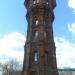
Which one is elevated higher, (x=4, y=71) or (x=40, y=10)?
(x=40, y=10)

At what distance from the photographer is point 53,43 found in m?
34.6

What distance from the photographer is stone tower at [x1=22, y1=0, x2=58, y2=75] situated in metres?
32.2

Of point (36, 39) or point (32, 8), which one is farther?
point (32, 8)

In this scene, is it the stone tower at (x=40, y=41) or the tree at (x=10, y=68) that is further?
the tree at (x=10, y=68)

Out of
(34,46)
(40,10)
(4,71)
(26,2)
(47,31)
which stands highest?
(26,2)

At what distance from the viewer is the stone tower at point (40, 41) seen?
106ft

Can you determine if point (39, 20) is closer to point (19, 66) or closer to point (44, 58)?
point (44, 58)

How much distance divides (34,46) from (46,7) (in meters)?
7.86

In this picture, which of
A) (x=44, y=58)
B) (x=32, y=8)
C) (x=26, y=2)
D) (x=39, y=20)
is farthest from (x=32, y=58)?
(x=26, y=2)

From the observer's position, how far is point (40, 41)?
33719 mm

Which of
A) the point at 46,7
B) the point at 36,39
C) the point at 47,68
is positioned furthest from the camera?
the point at 46,7

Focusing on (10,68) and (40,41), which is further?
(10,68)

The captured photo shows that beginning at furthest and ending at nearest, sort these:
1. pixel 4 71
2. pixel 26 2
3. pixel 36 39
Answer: pixel 4 71 < pixel 26 2 < pixel 36 39

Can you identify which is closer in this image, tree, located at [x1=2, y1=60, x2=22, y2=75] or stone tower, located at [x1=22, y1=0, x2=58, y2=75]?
stone tower, located at [x1=22, y1=0, x2=58, y2=75]
